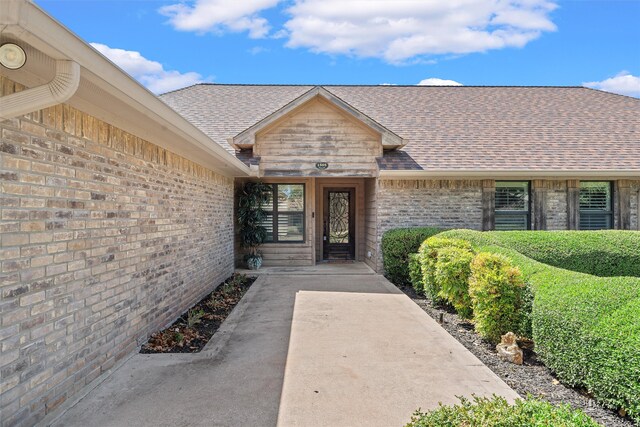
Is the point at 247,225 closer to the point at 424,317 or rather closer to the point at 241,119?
the point at 241,119

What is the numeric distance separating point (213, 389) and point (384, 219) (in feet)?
23.8

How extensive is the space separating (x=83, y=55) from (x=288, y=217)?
28.9ft

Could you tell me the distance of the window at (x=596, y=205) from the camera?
10523 millimetres

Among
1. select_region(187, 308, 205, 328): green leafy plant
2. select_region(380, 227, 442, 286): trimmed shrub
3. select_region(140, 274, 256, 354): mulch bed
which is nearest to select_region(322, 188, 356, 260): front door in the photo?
select_region(380, 227, 442, 286): trimmed shrub

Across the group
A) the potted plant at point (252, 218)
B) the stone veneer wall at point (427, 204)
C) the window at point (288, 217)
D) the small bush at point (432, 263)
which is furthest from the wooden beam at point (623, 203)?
the potted plant at point (252, 218)

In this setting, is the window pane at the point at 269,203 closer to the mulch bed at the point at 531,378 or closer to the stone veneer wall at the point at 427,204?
the stone veneer wall at the point at 427,204

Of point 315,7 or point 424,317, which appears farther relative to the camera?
point 315,7

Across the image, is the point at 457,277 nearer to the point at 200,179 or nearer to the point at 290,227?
the point at 200,179

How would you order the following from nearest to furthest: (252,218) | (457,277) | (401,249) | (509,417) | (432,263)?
(509,417), (457,277), (432,263), (401,249), (252,218)

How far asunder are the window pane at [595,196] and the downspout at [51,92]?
39.2 feet

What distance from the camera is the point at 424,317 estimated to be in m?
5.98

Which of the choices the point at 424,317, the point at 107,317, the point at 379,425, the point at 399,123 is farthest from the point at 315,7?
the point at 379,425

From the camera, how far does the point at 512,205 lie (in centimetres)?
1044

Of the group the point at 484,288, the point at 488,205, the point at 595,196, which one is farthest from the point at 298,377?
the point at 595,196
